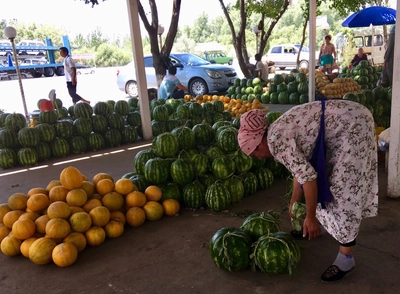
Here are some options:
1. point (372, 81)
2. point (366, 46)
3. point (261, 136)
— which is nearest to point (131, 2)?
point (261, 136)

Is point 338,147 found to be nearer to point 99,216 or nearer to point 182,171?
point 182,171

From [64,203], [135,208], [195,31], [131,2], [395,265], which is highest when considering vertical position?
[195,31]

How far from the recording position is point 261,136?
94.6 inches

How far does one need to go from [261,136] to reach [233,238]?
0.99 metres

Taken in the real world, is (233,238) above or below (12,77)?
below

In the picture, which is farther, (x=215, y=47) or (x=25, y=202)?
(x=215, y=47)

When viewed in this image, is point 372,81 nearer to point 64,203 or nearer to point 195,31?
point 64,203

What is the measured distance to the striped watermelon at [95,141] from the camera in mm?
7293

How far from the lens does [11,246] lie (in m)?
3.40

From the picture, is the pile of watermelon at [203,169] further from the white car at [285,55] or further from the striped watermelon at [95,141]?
the white car at [285,55]

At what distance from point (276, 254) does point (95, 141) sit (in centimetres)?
537

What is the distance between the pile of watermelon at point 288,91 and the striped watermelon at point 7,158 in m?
8.11

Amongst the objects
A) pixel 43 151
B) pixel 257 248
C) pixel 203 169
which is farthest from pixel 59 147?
pixel 257 248

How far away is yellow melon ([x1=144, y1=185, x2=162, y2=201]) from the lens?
13.4 feet
